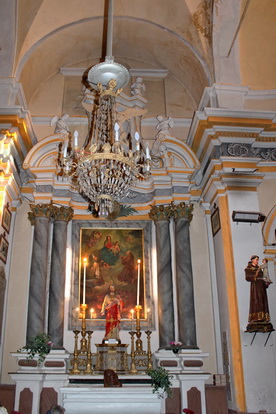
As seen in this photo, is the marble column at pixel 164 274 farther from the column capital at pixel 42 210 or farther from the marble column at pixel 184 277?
the column capital at pixel 42 210

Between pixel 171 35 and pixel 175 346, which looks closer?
pixel 175 346

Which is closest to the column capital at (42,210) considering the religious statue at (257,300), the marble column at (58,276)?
the marble column at (58,276)

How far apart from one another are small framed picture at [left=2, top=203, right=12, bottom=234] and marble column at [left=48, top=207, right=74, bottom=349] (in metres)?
0.86

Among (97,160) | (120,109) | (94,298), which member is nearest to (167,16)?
(120,109)

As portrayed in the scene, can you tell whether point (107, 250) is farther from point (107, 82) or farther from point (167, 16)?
point (167, 16)

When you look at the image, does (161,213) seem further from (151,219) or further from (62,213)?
(62,213)

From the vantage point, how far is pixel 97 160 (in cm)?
573

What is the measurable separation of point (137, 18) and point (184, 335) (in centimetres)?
650

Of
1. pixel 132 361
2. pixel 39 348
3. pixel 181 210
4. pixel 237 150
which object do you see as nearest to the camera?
pixel 39 348

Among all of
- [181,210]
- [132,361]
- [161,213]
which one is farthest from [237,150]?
[132,361]

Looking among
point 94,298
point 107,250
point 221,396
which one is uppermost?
point 107,250

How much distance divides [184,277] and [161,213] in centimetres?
135

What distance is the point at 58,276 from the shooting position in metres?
8.43

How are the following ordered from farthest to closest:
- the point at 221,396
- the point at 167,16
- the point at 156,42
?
the point at 156,42 → the point at 167,16 → the point at 221,396
